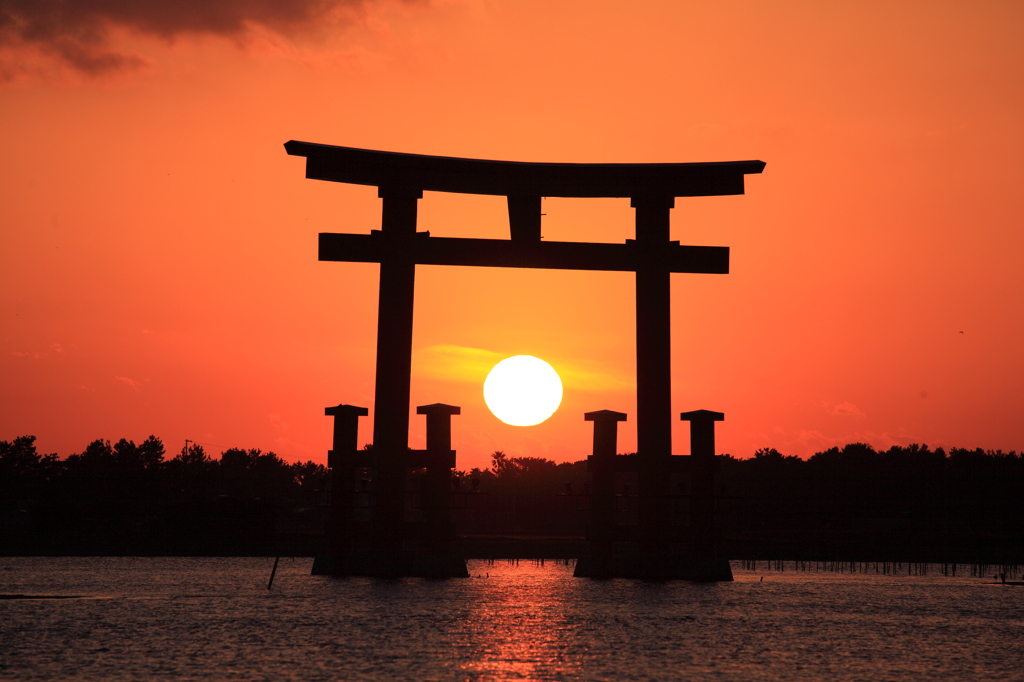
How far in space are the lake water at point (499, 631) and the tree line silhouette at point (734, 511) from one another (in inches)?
577

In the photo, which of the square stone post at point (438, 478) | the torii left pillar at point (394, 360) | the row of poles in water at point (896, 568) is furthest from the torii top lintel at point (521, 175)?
the row of poles in water at point (896, 568)

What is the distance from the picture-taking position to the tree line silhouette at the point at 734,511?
217ft

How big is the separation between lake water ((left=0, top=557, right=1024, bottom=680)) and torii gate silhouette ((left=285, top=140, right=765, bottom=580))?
1.39m

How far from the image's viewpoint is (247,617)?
28422mm

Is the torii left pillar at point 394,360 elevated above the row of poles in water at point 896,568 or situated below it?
above

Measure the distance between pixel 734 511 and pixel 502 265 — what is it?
49.2m

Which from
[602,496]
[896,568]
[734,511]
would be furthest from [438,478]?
[734,511]

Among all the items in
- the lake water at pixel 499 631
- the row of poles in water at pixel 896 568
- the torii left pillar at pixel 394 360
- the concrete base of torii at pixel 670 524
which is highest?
the torii left pillar at pixel 394 360

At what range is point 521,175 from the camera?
3266cm

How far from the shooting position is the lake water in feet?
65.5

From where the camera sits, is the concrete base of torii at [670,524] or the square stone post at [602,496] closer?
the concrete base of torii at [670,524]

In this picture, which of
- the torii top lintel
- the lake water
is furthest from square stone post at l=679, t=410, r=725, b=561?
the torii top lintel

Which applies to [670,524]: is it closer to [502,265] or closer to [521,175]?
[502,265]

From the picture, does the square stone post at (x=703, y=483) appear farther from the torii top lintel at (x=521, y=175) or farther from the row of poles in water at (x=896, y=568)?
the row of poles in water at (x=896, y=568)
